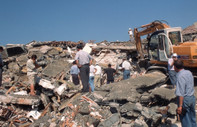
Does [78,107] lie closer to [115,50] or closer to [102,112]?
[102,112]

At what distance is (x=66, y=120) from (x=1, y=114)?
1.90 meters

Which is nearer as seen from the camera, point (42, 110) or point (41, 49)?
point (42, 110)

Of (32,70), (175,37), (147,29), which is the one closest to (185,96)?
(32,70)

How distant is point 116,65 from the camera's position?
11742 millimetres

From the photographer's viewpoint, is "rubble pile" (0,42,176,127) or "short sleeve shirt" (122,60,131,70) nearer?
"rubble pile" (0,42,176,127)

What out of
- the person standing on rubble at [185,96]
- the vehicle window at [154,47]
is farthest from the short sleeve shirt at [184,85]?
the vehicle window at [154,47]

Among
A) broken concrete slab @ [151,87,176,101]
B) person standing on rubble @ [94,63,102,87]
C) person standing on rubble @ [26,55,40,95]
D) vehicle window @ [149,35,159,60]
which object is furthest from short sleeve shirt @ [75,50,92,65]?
vehicle window @ [149,35,159,60]

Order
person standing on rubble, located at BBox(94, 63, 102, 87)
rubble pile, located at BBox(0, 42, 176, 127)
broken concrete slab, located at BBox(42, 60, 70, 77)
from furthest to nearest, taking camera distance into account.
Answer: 1. broken concrete slab, located at BBox(42, 60, 70, 77)
2. person standing on rubble, located at BBox(94, 63, 102, 87)
3. rubble pile, located at BBox(0, 42, 176, 127)

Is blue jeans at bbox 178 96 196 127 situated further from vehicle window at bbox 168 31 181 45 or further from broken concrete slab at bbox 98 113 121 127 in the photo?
vehicle window at bbox 168 31 181 45

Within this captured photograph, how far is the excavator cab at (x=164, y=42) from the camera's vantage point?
697cm

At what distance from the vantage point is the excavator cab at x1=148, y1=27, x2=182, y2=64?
697 cm

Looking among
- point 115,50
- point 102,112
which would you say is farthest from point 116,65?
point 102,112

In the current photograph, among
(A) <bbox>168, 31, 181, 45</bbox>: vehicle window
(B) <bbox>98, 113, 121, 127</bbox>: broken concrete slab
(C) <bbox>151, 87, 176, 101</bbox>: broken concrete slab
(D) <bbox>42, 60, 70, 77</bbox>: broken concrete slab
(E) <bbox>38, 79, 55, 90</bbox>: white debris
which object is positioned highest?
(A) <bbox>168, 31, 181, 45</bbox>: vehicle window

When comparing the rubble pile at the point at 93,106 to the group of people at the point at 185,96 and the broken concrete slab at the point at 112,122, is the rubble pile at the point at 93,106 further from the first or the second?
the group of people at the point at 185,96
